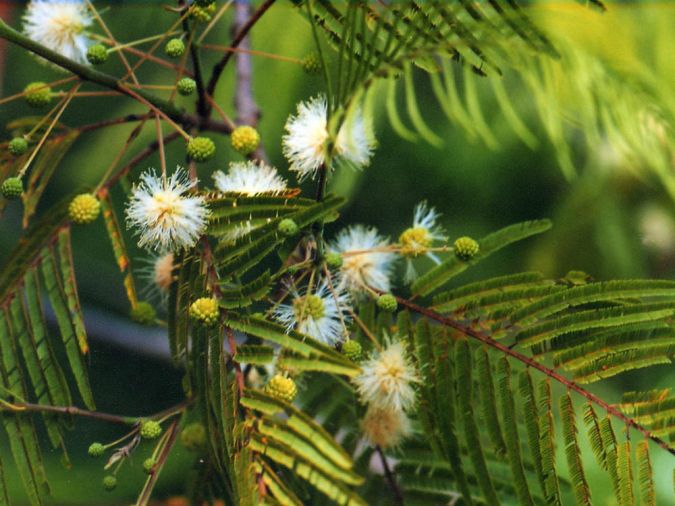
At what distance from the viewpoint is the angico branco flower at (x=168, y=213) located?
0.43 metres

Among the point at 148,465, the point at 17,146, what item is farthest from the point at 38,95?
the point at 148,465

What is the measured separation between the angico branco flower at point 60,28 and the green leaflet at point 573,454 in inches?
14.7

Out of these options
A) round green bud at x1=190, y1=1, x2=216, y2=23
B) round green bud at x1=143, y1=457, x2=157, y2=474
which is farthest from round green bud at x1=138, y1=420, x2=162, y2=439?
round green bud at x1=190, y1=1, x2=216, y2=23

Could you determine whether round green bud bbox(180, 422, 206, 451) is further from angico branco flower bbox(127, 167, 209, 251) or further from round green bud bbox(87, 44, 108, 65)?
round green bud bbox(87, 44, 108, 65)

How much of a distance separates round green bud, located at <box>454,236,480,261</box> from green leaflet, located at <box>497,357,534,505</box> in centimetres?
7

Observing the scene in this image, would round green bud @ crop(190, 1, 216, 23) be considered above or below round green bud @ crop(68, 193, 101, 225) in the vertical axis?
above

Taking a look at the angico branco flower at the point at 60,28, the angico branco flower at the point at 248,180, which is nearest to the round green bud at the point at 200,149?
the angico branco flower at the point at 248,180

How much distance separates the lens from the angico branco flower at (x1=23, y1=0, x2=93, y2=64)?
546 mm

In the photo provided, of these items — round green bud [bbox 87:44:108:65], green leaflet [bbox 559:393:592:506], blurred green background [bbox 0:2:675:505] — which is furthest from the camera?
blurred green background [bbox 0:2:675:505]

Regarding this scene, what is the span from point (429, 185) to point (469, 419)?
643mm

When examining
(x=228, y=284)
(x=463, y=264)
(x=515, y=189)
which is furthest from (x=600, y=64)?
(x=515, y=189)

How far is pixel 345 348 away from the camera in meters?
0.45

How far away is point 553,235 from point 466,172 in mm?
164

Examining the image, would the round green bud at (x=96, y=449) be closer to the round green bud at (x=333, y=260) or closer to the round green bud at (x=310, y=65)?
the round green bud at (x=333, y=260)
